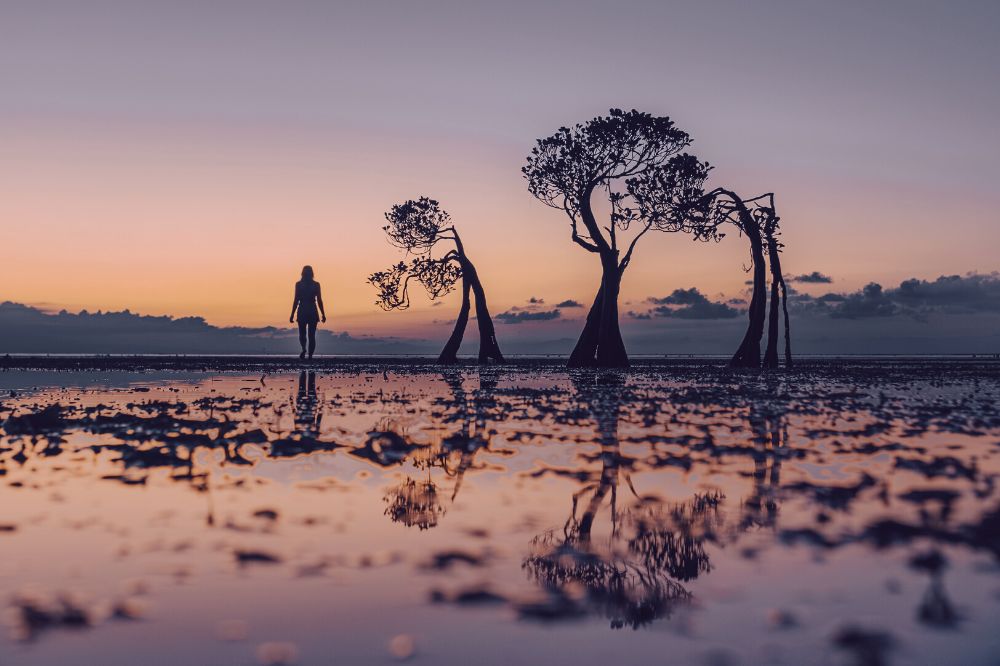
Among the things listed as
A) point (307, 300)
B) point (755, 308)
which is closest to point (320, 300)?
point (307, 300)

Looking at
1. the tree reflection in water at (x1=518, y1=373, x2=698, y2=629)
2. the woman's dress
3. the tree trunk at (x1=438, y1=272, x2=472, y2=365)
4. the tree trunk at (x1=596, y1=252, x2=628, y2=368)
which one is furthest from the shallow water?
the tree trunk at (x1=438, y1=272, x2=472, y2=365)

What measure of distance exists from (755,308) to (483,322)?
46.7 ft

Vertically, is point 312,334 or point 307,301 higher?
point 307,301

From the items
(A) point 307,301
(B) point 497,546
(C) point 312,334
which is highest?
(A) point 307,301

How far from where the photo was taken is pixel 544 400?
58.6 feet

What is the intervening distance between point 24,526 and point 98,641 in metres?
2.61

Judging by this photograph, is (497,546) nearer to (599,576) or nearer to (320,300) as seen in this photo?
(599,576)

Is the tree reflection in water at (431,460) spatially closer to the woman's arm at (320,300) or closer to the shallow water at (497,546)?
the shallow water at (497,546)

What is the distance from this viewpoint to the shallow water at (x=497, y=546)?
342 cm

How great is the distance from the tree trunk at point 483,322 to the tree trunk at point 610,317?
297 inches

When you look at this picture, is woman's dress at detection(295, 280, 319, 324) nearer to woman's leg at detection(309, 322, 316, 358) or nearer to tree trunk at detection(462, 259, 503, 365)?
woman's leg at detection(309, 322, 316, 358)

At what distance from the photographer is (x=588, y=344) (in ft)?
136

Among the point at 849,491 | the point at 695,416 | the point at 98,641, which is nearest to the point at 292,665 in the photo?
the point at 98,641

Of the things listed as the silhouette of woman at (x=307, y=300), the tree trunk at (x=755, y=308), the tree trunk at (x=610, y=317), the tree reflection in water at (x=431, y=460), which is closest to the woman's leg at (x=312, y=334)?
the silhouette of woman at (x=307, y=300)
